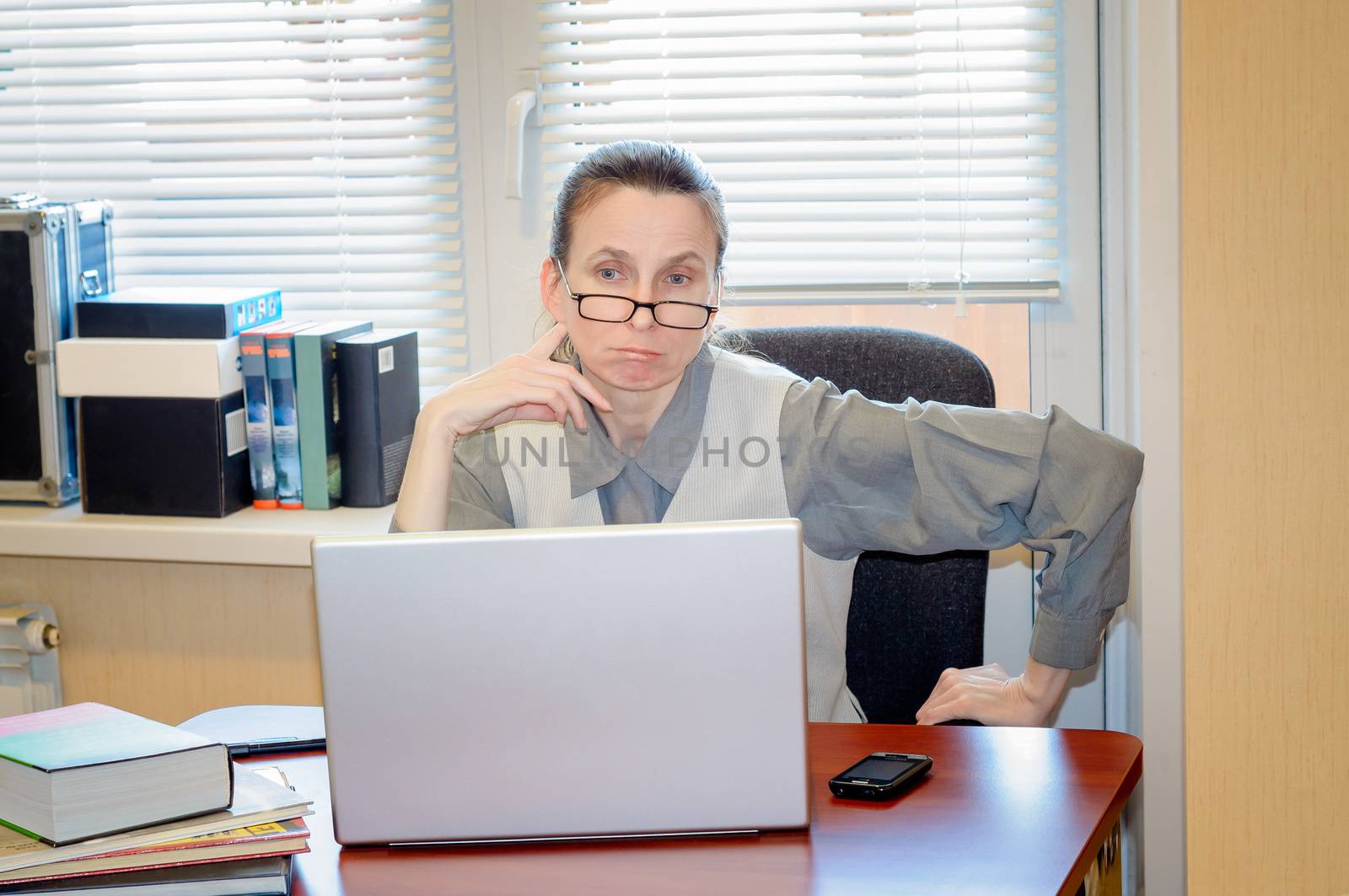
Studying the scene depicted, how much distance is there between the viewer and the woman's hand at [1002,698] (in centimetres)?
134

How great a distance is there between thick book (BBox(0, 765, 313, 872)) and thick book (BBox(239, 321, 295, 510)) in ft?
3.75

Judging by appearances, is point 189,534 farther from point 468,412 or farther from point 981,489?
point 981,489

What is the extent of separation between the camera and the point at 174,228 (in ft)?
7.46

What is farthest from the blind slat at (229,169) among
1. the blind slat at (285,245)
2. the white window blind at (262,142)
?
the blind slat at (285,245)

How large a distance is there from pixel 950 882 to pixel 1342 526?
0.69m

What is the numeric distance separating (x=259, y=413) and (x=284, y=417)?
4cm

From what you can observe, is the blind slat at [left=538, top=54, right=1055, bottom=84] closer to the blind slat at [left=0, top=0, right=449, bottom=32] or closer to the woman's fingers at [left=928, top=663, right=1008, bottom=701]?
the blind slat at [left=0, top=0, right=449, bottom=32]

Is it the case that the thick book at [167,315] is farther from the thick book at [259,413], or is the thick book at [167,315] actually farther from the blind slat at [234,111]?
the blind slat at [234,111]

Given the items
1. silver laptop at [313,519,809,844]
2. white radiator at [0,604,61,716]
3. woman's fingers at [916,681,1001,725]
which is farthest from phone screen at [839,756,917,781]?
white radiator at [0,604,61,716]

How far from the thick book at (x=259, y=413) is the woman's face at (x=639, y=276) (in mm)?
756

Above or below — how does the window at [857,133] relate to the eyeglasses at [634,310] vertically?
above

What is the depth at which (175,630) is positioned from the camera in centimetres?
231

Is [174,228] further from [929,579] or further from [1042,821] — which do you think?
[1042,821]

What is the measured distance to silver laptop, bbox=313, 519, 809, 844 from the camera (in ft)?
2.85
